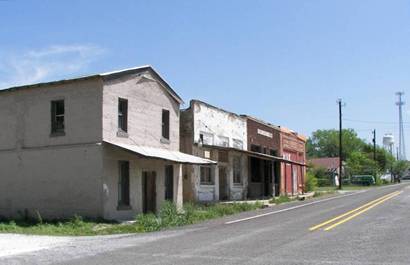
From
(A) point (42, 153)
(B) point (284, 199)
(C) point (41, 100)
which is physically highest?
(C) point (41, 100)

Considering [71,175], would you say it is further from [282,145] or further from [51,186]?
[282,145]

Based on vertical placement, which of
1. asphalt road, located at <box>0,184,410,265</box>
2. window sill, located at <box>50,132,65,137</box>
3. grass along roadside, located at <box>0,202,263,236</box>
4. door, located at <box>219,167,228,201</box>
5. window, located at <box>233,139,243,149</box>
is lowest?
grass along roadside, located at <box>0,202,263,236</box>

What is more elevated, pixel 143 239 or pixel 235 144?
pixel 235 144

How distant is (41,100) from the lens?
2469cm

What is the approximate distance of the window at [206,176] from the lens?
107ft

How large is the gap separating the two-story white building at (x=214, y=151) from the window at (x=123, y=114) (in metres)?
6.97

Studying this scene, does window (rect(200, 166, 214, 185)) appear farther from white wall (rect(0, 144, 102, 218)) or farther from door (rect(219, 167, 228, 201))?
white wall (rect(0, 144, 102, 218))

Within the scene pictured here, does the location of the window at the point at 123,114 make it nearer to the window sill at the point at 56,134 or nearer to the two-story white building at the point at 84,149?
the two-story white building at the point at 84,149

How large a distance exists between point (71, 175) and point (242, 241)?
446 inches

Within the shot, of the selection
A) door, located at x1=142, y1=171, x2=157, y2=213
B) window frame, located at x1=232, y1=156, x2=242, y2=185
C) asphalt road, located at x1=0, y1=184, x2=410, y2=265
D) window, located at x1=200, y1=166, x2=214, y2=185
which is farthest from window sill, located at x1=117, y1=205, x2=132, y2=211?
→ window frame, located at x1=232, y1=156, x2=242, y2=185

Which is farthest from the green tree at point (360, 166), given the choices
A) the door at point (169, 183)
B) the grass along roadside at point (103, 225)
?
the grass along roadside at point (103, 225)

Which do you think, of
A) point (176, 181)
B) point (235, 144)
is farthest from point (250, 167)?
point (176, 181)

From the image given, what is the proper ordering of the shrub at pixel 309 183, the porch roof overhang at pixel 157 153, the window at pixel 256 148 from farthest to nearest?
the shrub at pixel 309 183 < the window at pixel 256 148 < the porch roof overhang at pixel 157 153

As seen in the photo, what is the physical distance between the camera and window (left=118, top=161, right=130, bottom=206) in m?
24.0
